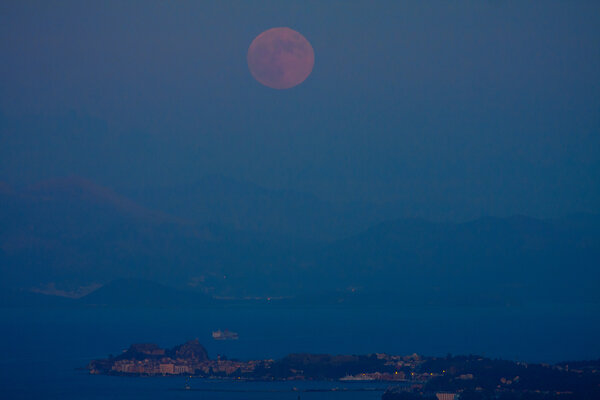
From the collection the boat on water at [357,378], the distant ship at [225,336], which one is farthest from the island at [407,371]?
the distant ship at [225,336]

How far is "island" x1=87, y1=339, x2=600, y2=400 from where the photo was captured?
28.2 meters

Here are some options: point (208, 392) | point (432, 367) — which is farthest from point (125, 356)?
point (432, 367)

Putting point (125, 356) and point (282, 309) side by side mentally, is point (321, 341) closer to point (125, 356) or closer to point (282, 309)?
point (125, 356)

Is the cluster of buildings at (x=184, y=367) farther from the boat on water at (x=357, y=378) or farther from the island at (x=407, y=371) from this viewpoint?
the boat on water at (x=357, y=378)

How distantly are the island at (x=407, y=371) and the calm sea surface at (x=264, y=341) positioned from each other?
3.62 ft

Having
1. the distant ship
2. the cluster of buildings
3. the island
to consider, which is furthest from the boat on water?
the distant ship

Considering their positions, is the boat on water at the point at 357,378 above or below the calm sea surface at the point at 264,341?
below

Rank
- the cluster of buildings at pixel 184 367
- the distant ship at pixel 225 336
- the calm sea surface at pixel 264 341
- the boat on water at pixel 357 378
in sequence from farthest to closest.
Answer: the distant ship at pixel 225 336, the cluster of buildings at pixel 184 367, the boat on water at pixel 357 378, the calm sea surface at pixel 264 341

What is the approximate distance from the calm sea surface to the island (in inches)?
43.5

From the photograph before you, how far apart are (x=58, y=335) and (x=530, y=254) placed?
235 feet

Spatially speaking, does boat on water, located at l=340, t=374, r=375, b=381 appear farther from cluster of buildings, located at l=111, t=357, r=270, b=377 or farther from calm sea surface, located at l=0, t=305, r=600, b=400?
cluster of buildings, located at l=111, t=357, r=270, b=377

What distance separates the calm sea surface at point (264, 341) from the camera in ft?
107

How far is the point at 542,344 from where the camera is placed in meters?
49.8

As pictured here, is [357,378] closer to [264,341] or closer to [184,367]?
[184,367]
